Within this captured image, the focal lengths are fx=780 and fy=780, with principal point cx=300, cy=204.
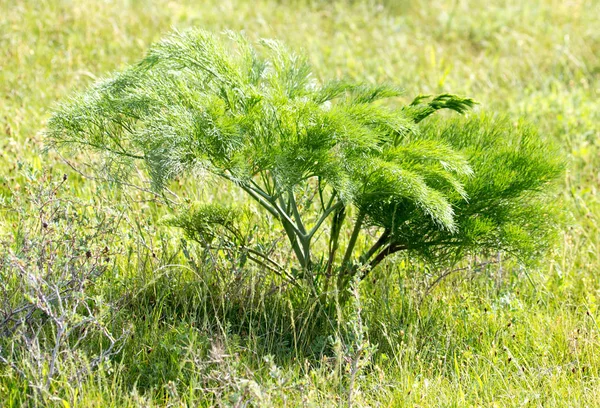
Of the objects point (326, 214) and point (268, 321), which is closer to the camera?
point (326, 214)

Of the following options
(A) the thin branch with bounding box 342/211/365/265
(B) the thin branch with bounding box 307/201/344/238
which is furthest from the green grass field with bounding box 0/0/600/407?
(B) the thin branch with bounding box 307/201/344/238

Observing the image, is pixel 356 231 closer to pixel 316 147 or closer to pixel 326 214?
pixel 326 214

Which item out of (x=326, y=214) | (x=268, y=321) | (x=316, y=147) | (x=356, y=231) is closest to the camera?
(x=316, y=147)

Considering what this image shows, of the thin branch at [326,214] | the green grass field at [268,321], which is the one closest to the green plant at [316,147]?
the thin branch at [326,214]

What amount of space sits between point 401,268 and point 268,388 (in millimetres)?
1408

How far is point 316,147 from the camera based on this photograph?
119 inches

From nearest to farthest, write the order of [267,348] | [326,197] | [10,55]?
[267,348] → [326,197] → [10,55]

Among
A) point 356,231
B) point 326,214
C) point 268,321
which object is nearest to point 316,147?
point 326,214

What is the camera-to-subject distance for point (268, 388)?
2.84m

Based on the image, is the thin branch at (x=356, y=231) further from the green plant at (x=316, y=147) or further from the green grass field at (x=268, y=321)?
the green grass field at (x=268, y=321)

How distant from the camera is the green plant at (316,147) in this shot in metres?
2.95

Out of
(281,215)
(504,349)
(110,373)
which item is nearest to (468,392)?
(504,349)

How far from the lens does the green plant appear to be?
295 centimetres

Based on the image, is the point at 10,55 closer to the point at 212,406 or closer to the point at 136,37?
the point at 136,37
